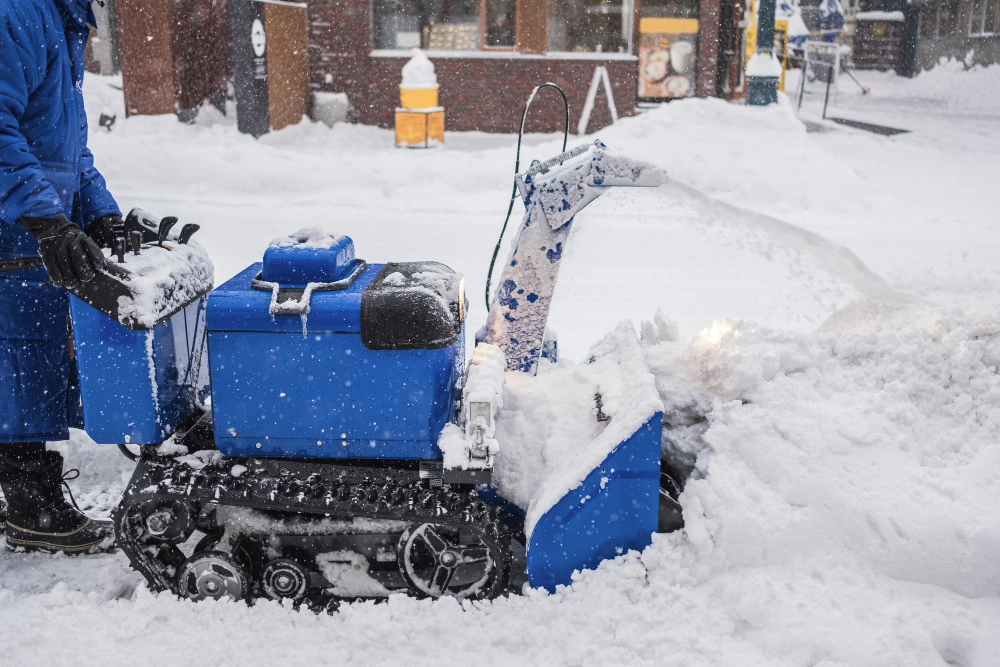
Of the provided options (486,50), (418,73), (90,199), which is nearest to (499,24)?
(486,50)

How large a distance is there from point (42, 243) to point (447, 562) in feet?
5.35

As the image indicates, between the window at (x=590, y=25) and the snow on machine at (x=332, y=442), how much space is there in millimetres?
12752

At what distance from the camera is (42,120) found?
3.05m

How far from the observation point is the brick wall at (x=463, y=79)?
14.8m

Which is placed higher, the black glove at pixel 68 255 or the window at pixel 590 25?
the window at pixel 590 25

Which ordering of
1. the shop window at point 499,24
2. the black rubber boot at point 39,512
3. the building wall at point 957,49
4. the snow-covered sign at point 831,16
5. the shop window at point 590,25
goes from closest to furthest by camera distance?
the black rubber boot at point 39,512
the shop window at point 499,24
the shop window at point 590,25
the snow-covered sign at point 831,16
the building wall at point 957,49

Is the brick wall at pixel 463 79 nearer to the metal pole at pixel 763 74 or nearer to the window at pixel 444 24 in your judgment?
the window at pixel 444 24

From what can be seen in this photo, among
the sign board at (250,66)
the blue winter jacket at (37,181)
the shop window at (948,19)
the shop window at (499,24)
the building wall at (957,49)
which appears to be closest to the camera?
the blue winter jacket at (37,181)

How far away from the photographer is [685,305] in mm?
5668

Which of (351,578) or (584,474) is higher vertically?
(584,474)

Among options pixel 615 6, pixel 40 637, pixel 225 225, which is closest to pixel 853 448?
pixel 40 637

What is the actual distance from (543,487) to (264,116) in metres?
Result: 11.5

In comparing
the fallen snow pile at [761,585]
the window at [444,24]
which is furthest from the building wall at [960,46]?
the fallen snow pile at [761,585]

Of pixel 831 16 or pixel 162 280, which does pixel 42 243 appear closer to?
pixel 162 280
